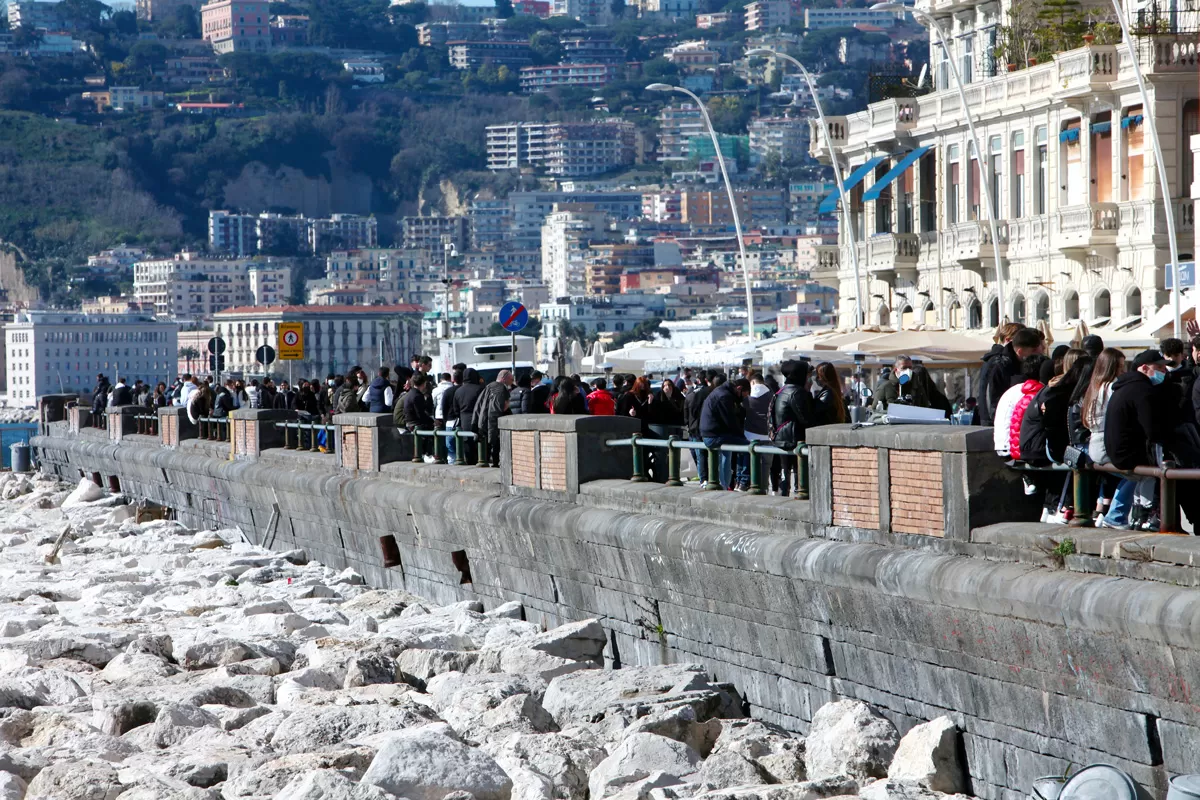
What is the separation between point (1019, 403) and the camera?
457 inches

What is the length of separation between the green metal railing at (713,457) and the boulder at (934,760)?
271 centimetres

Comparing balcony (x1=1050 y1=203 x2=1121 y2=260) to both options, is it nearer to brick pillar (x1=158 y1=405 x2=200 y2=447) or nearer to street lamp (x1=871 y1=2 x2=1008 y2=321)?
street lamp (x1=871 y1=2 x2=1008 y2=321)

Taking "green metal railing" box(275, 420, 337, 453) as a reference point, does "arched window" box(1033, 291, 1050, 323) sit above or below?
above

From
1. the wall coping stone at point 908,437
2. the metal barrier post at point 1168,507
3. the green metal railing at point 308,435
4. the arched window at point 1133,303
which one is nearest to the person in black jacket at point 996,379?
the wall coping stone at point 908,437

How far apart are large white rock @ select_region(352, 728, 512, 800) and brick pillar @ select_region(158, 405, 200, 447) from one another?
2419 cm

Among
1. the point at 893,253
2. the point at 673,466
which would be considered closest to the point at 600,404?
the point at 673,466

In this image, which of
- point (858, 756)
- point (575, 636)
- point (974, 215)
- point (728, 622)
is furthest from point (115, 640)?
point (974, 215)

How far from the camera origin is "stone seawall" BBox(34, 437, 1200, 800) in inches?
390

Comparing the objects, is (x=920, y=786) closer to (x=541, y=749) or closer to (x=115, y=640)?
(x=541, y=749)

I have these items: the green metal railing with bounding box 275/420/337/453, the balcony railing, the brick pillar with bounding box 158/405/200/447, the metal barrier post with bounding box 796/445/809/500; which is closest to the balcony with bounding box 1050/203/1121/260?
the balcony railing

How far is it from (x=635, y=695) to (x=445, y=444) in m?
8.42

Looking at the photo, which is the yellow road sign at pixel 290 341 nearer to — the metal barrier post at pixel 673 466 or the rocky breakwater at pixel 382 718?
the rocky breakwater at pixel 382 718

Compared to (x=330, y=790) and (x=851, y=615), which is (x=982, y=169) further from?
(x=330, y=790)

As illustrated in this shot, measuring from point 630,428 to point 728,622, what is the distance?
3563 mm
